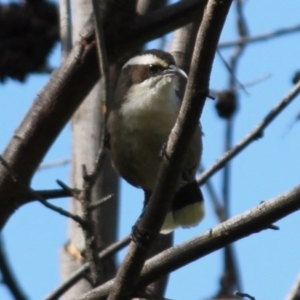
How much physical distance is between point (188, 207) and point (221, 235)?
2.06 metres

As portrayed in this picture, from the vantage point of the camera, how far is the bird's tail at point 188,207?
15.8ft

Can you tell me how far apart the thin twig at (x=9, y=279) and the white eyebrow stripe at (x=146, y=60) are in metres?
1.58

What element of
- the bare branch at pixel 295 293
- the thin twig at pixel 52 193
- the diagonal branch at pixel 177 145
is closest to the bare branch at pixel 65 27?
the thin twig at pixel 52 193

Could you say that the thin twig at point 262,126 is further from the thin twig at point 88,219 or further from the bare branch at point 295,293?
the thin twig at point 88,219

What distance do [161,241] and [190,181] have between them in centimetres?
39

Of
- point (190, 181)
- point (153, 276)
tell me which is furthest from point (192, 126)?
point (190, 181)

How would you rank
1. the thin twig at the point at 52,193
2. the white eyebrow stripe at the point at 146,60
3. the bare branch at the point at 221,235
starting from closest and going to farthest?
the bare branch at the point at 221,235, the thin twig at the point at 52,193, the white eyebrow stripe at the point at 146,60

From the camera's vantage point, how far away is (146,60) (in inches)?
181

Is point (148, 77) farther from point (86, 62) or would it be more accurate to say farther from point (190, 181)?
point (86, 62)

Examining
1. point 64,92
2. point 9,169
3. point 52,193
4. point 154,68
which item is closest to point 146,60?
point 154,68

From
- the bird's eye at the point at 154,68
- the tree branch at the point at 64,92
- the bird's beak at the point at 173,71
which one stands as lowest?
the tree branch at the point at 64,92

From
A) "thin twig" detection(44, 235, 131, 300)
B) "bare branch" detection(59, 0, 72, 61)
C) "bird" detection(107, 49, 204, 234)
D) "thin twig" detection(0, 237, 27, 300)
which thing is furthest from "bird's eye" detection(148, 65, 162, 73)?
"thin twig" detection(0, 237, 27, 300)

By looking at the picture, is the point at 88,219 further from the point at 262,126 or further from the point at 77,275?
the point at 262,126

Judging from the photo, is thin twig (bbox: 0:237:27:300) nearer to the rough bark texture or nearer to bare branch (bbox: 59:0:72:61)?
the rough bark texture
